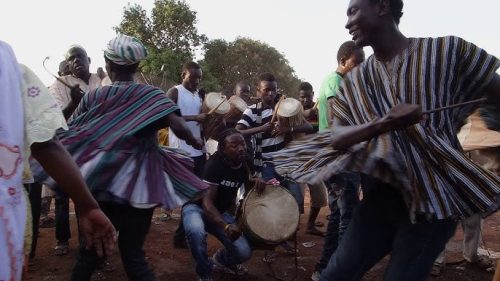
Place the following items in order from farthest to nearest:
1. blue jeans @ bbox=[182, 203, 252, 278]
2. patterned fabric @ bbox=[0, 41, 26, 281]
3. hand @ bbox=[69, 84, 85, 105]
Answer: blue jeans @ bbox=[182, 203, 252, 278], hand @ bbox=[69, 84, 85, 105], patterned fabric @ bbox=[0, 41, 26, 281]

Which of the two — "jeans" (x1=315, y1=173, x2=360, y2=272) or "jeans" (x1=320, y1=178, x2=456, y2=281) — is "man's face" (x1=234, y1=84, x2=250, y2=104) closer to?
"jeans" (x1=315, y1=173, x2=360, y2=272)

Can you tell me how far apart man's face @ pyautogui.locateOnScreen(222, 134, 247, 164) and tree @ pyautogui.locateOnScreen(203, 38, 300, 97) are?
95.0 feet

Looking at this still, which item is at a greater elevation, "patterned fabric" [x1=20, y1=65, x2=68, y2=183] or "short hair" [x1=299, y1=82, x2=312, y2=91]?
"short hair" [x1=299, y1=82, x2=312, y2=91]

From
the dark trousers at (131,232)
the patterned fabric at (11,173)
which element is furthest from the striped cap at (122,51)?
the patterned fabric at (11,173)

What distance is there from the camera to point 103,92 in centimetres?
301

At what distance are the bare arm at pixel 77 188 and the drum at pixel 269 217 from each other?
2.46m

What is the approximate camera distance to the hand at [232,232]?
3.83m

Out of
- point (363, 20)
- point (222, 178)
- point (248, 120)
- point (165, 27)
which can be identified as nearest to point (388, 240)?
point (363, 20)

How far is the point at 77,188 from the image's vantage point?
1.56 metres

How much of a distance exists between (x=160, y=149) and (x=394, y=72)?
1583 mm

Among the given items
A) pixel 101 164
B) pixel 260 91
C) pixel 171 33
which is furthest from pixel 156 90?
pixel 171 33

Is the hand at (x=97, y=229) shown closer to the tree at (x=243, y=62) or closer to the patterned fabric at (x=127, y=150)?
the patterned fabric at (x=127, y=150)

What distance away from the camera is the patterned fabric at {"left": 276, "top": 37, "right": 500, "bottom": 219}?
1.81 meters

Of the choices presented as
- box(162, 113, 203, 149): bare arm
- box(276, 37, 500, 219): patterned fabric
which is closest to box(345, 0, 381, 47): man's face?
box(276, 37, 500, 219): patterned fabric
